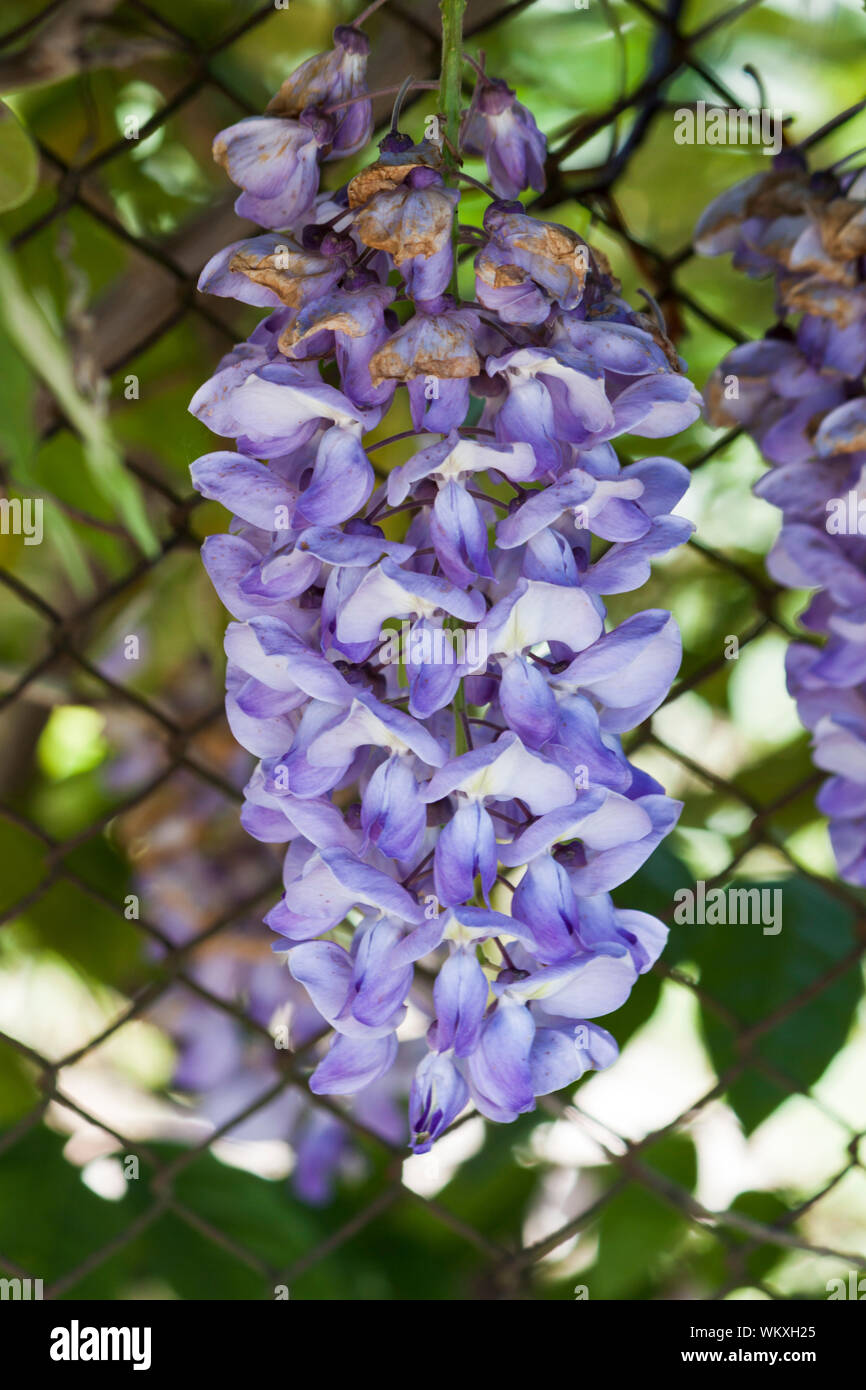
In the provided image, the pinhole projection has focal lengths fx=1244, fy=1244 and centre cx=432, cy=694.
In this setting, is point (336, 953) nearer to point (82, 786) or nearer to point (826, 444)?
point (826, 444)

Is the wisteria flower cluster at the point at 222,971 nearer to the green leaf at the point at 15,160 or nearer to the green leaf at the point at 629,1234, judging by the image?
the green leaf at the point at 629,1234

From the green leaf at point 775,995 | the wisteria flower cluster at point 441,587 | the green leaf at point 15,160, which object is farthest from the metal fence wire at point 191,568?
the wisteria flower cluster at point 441,587

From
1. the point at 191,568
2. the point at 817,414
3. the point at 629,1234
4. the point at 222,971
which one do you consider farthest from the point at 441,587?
the point at 222,971

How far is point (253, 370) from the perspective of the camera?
57 cm

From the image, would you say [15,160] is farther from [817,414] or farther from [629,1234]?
[629,1234]

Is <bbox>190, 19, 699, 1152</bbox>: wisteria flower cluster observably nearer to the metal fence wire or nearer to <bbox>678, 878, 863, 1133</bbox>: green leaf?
the metal fence wire

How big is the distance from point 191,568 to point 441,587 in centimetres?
59

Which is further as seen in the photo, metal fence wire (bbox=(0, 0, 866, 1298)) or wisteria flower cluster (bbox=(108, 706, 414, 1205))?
wisteria flower cluster (bbox=(108, 706, 414, 1205))

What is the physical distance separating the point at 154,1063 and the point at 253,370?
1.31 meters

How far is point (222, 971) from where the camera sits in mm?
1419

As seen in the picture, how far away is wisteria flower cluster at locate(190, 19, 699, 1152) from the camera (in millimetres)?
537

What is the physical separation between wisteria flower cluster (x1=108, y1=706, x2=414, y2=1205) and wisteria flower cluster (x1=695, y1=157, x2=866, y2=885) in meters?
0.66

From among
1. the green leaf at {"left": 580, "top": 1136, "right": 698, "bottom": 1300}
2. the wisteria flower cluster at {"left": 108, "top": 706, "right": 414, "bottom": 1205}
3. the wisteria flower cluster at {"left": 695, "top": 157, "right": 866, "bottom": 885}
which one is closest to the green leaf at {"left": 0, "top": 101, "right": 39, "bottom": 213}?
the wisteria flower cluster at {"left": 695, "top": 157, "right": 866, "bottom": 885}

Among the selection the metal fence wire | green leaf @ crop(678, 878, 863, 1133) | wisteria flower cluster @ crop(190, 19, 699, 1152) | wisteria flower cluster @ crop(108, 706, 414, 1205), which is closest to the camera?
wisteria flower cluster @ crop(190, 19, 699, 1152)
